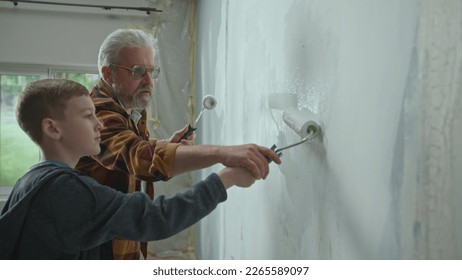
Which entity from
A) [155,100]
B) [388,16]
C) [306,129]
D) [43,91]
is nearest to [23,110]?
[43,91]

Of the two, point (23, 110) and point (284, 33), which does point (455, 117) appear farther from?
point (23, 110)

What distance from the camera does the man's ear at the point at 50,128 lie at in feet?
3.01

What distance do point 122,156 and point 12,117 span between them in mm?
2888

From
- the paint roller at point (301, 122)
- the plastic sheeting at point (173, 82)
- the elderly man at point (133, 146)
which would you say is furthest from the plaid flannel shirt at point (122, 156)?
the plastic sheeting at point (173, 82)

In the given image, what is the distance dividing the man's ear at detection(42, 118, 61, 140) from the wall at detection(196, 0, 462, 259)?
547mm

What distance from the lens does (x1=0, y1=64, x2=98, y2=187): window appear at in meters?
3.23

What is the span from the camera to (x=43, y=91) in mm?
924

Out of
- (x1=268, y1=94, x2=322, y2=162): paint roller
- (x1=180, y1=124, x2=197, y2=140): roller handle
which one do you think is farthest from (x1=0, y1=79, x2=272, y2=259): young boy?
(x1=180, y1=124, x2=197, y2=140): roller handle

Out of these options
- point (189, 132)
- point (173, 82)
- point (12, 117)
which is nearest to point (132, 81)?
point (189, 132)

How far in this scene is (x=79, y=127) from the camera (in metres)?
0.94

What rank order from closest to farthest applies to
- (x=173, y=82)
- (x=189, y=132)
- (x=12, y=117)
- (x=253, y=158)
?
(x=253, y=158)
(x=189, y=132)
(x=173, y=82)
(x=12, y=117)

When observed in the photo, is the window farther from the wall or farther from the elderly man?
the wall

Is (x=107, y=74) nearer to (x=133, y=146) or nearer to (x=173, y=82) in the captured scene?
(x=133, y=146)
